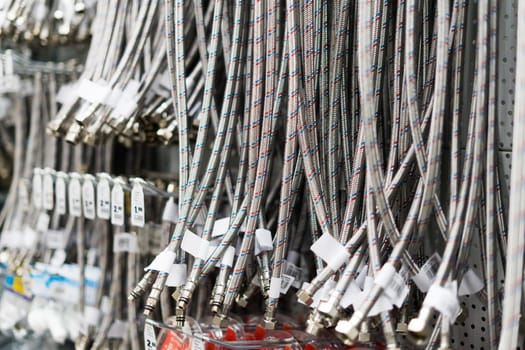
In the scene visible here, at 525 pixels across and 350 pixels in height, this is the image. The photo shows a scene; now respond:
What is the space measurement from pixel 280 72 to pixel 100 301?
725mm

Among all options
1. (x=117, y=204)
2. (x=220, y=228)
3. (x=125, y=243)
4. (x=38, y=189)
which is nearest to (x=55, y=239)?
(x=38, y=189)

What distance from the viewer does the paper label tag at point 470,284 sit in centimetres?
98

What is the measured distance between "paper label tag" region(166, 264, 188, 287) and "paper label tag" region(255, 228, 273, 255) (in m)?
0.12

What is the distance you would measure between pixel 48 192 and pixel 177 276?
53 centimetres

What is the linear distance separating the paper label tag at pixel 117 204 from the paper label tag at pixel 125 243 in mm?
128

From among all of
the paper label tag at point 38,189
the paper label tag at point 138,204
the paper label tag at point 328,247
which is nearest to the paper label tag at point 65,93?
the paper label tag at point 38,189

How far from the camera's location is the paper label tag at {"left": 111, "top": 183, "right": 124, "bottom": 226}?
132 centimetres

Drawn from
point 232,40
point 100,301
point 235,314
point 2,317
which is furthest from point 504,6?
point 2,317

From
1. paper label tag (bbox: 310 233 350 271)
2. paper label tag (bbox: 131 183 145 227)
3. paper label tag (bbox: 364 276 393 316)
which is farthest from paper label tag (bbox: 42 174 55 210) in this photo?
paper label tag (bbox: 364 276 393 316)

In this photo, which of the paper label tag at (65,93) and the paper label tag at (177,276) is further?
the paper label tag at (65,93)

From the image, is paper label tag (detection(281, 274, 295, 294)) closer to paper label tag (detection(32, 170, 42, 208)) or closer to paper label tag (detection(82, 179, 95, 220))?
A: paper label tag (detection(82, 179, 95, 220))

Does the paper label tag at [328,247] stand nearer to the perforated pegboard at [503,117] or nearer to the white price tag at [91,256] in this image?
the perforated pegboard at [503,117]

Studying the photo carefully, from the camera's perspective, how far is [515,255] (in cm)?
86

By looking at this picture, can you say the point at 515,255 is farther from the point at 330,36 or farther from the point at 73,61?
the point at 73,61
